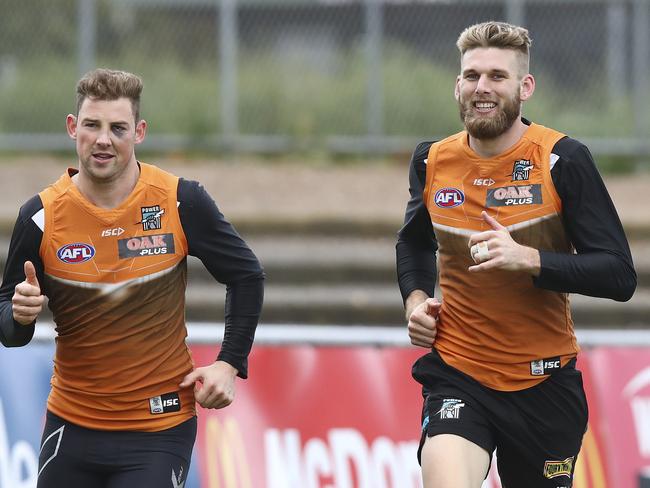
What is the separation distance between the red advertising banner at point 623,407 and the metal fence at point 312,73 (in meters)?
5.72

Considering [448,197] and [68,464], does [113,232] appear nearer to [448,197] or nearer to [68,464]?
[68,464]

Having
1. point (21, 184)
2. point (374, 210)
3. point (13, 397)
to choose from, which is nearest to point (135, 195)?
point (13, 397)

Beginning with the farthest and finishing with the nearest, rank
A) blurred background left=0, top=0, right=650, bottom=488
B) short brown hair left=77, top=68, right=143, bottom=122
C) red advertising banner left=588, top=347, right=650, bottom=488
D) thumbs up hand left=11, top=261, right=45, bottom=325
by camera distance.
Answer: blurred background left=0, top=0, right=650, bottom=488
red advertising banner left=588, top=347, right=650, bottom=488
short brown hair left=77, top=68, right=143, bottom=122
thumbs up hand left=11, top=261, right=45, bottom=325

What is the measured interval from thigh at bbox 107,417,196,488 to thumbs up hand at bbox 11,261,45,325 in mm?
659

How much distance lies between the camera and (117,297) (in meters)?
5.00

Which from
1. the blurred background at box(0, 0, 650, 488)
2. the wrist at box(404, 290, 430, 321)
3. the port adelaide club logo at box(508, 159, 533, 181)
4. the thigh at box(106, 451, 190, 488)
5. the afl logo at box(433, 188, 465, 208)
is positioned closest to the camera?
the thigh at box(106, 451, 190, 488)

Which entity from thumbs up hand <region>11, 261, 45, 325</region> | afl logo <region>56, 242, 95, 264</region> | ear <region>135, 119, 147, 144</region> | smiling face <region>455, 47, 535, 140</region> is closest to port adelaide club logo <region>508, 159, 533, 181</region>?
smiling face <region>455, 47, 535, 140</region>

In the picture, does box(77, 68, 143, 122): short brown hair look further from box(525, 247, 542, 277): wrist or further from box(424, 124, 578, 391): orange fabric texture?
box(525, 247, 542, 277): wrist

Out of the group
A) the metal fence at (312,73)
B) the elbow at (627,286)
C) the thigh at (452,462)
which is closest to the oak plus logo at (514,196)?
the elbow at (627,286)

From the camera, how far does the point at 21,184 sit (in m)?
12.9

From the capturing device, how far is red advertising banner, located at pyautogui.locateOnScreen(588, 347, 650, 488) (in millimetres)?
7520

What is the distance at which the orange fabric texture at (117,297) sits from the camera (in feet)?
16.3

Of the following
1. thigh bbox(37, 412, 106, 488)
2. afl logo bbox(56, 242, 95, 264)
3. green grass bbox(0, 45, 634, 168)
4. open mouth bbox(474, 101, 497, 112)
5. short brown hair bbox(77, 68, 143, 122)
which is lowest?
thigh bbox(37, 412, 106, 488)

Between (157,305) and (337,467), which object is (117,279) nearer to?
(157,305)
